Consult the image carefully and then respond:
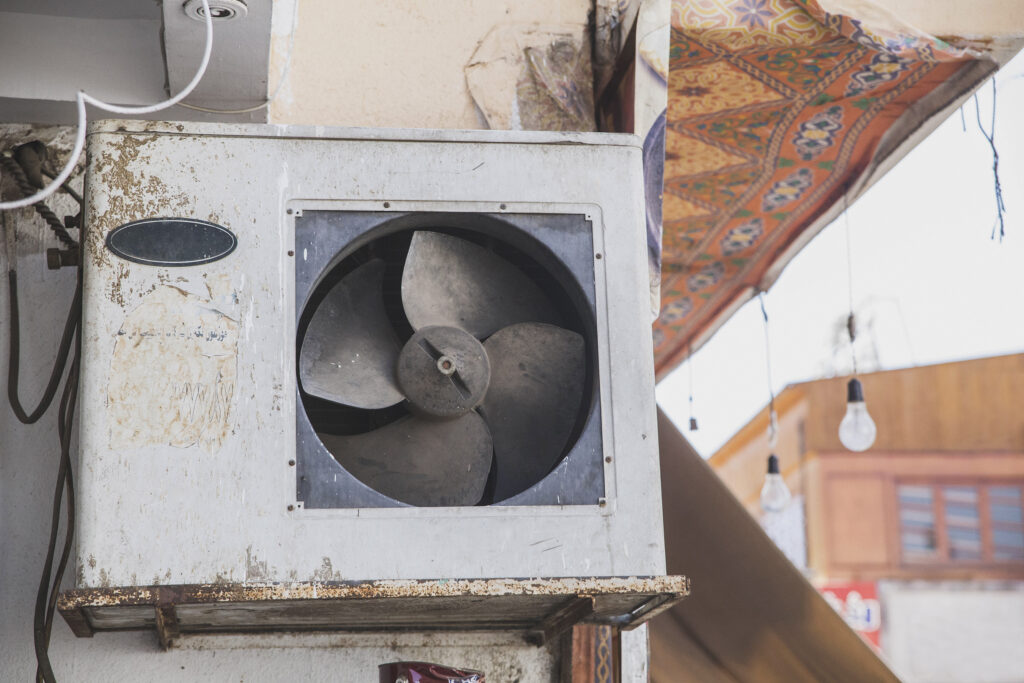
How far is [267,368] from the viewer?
2436 mm

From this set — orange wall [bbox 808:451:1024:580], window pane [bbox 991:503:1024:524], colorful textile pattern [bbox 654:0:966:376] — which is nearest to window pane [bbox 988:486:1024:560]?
window pane [bbox 991:503:1024:524]

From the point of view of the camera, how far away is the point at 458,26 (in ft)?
11.1

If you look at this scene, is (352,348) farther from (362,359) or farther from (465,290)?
(465,290)

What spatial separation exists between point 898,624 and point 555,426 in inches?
730

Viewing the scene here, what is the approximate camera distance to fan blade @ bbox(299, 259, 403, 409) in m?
2.61

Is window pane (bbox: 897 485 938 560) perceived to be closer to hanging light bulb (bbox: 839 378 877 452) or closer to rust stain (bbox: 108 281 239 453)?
hanging light bulb (bbox: 839 378 877 452)

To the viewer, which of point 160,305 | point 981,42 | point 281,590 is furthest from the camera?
point 981,42

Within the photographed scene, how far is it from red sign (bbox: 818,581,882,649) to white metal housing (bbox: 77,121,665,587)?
17.6 m

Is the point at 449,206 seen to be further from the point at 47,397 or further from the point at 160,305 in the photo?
the point at 47,397

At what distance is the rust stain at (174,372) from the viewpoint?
2379 millimetres

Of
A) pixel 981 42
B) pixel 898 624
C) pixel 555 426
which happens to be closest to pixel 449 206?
pixel 555 426

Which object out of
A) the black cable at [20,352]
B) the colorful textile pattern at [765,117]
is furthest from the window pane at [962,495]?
the black cable at [20,352]

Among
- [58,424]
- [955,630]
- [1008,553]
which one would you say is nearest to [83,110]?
[58,424]

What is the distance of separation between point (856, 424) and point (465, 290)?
383cm
